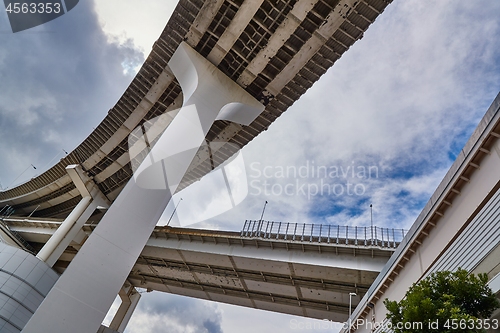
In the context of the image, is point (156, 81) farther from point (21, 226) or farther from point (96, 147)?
point (21, 226)

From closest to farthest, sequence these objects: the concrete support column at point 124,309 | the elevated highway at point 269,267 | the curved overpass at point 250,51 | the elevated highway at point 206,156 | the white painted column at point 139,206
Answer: the white painted column at point 139,206
the elevated highway at point 206,156
the curved overpass at point 250,51
the elevated highway at point 269,267
the concrete support column at point 124,309

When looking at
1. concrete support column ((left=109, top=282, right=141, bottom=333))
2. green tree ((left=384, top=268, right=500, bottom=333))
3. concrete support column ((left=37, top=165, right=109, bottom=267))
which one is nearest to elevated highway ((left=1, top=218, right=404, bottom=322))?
concrete support column ((left=109, top=282, right=141, bottom=333))

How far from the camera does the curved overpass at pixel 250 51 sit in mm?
16078

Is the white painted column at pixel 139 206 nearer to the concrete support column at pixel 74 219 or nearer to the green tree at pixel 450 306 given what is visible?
the green tree at pixel 450 306

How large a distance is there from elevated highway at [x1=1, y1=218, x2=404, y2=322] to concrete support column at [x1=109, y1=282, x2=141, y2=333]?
157 inches

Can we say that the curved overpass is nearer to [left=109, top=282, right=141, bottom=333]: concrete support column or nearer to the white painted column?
the white painted column

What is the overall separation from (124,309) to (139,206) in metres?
23.3

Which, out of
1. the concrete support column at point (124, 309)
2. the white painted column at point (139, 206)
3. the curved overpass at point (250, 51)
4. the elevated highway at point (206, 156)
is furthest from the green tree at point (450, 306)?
the concrete support column at point (124, 309)

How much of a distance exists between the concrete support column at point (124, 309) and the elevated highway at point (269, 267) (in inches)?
157

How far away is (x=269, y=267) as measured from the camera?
75.3ft

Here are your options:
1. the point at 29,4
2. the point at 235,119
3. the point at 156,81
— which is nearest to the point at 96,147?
the point at 156,81

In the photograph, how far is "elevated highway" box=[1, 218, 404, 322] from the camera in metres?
20.8

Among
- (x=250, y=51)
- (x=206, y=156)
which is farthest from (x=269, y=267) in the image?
(x=250, y=51)

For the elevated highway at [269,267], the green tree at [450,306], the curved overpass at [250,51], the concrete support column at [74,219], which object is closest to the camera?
the green tree at [450,306]
